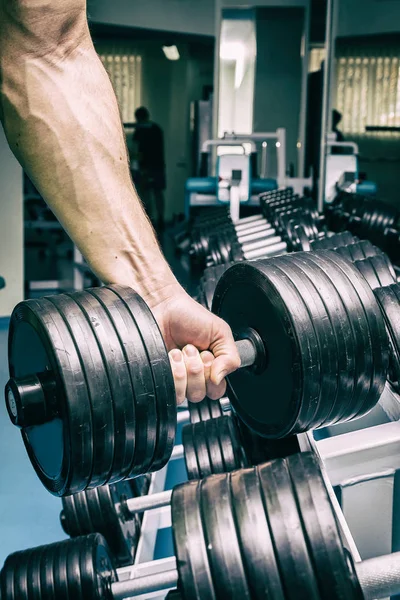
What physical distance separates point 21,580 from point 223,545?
57 centimetres

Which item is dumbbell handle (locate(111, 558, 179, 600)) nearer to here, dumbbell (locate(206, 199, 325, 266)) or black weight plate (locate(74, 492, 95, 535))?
black weight plate (locate(74, 492, 95, 535))

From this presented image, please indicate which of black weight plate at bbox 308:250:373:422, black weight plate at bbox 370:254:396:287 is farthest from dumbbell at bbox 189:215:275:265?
black weight plate at bbox 308:250:373:422

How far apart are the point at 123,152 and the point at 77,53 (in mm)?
156

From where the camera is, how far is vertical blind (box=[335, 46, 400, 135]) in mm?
8883

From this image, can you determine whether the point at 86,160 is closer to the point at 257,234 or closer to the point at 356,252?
the point at 356,252

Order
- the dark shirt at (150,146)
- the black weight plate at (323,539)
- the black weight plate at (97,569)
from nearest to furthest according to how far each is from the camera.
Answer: the black weight plate at (323,539) < the black weight plate at (97,569) < the dark shirt at (150,146)

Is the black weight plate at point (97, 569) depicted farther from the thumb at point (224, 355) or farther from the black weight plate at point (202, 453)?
the thumb at point (224, 355)

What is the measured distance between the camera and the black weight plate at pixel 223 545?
0.74 m

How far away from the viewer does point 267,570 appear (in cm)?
74

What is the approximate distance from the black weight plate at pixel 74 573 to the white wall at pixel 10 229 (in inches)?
115

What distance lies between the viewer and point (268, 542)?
756mm

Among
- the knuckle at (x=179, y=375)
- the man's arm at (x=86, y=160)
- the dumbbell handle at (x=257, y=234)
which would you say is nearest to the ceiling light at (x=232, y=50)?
the dumbbell handle at (x=257, y=234)

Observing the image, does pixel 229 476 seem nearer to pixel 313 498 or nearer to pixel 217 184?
pixel 313 498

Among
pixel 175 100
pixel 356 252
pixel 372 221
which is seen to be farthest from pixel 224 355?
pixel 175 100
